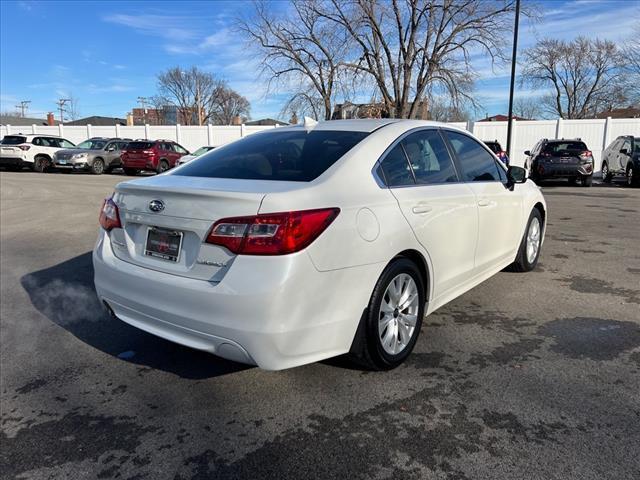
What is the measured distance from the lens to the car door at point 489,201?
4234 millimetres

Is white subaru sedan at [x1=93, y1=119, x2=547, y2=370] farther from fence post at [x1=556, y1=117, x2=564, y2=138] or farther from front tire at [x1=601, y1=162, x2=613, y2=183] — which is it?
fence post at [x1=556, y1=117, x2=564, y2=138]

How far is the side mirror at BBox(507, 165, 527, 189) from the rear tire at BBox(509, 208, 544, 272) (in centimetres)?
53

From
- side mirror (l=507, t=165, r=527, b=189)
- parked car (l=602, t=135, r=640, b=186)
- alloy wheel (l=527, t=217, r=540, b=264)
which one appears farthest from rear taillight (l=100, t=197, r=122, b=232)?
parked car (l=602, t=135, r=640, b=186)

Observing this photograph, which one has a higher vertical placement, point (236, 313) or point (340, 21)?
point (340, 21)

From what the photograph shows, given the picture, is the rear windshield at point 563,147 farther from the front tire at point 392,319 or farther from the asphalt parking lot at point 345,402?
the front tire at point 392,319

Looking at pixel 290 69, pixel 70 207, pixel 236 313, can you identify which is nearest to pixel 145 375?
pixel 236 313

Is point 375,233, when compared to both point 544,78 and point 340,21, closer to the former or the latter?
point 340,21

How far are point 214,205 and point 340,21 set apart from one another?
27310 millimetres

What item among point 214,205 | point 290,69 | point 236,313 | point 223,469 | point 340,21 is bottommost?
point 223,469

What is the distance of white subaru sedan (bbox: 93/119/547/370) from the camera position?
2586mm

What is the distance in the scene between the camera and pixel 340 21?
2731cm

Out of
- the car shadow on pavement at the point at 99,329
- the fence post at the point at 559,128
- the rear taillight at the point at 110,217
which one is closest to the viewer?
the rear taillight at the point at 110,217

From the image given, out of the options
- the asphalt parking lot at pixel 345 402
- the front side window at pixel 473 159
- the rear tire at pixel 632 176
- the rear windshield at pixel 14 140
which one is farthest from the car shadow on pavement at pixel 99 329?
the rear windshield at pixel 14 140

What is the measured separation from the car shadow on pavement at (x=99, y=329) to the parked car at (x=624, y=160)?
17.4 meters
